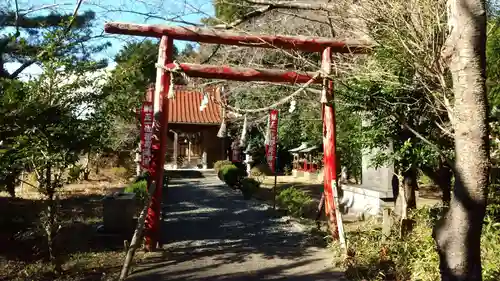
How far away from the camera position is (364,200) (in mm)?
11625

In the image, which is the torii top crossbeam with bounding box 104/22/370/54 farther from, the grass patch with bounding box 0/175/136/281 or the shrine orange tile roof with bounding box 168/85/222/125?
the shrine orange tile roof with bounding box 168/85/222/125

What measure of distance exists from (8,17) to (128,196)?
5.36 meters

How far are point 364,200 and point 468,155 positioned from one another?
337 inches

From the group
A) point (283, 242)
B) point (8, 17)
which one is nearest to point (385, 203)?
point (283, 242)

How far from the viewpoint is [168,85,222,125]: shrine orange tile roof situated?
2413 cm

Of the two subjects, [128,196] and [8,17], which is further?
[8,17]

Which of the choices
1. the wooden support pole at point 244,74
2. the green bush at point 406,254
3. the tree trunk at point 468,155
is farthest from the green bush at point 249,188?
the tree trunk at point 468,155

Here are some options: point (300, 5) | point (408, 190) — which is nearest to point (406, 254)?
point (408, 190)

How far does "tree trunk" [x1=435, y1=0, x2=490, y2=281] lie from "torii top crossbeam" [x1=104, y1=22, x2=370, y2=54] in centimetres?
363

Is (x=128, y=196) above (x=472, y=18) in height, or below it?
below

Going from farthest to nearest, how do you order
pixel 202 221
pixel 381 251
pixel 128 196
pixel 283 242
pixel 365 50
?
1. pixel 202 221
2. pixel 128 196
3. pixel 283 242
4. pixel 365 50
5. pixel 381 251

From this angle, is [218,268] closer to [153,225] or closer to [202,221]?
[153,225]

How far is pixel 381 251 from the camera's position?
6152 mm

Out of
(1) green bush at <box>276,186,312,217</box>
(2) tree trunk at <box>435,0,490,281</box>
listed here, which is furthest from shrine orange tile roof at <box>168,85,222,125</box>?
(2) tree trunk at <box>435,0,490,281</box>
